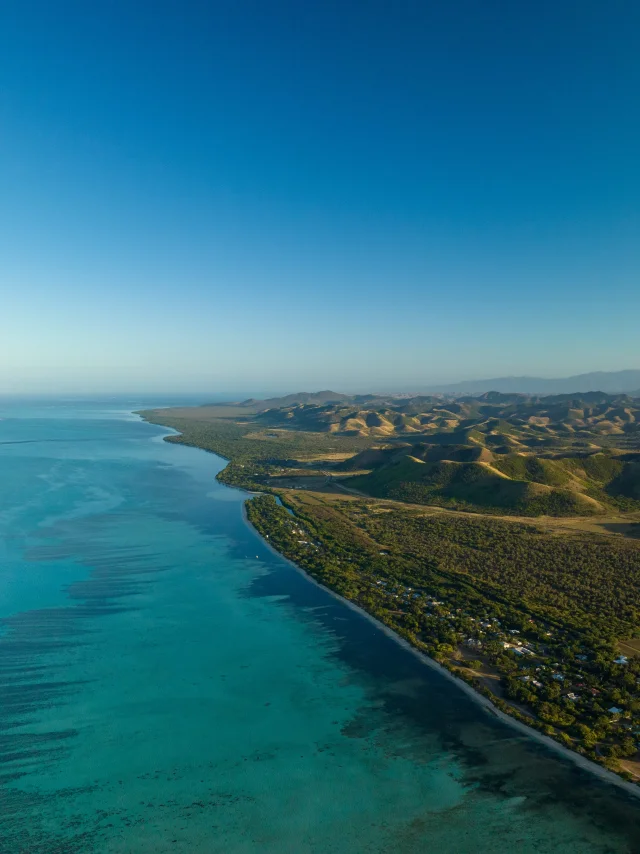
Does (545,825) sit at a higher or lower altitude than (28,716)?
lower

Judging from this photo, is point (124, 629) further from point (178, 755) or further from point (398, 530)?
point (398, 530)

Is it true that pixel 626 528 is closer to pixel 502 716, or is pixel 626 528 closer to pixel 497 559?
pixel 497 559

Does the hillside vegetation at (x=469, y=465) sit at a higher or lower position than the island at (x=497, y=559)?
higher

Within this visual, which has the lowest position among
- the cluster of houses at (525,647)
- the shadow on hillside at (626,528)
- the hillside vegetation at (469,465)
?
the shadow on hillside at (626,528)

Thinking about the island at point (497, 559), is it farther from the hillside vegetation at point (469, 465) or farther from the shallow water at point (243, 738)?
the shallow water at point (243, 738)

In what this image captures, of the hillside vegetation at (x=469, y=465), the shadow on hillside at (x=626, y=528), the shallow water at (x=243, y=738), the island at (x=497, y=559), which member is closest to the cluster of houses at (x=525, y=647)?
the island at (x=497, y=559)

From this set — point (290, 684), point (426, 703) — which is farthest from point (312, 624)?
point (426, 703)

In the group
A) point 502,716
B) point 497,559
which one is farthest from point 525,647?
point 497,559
